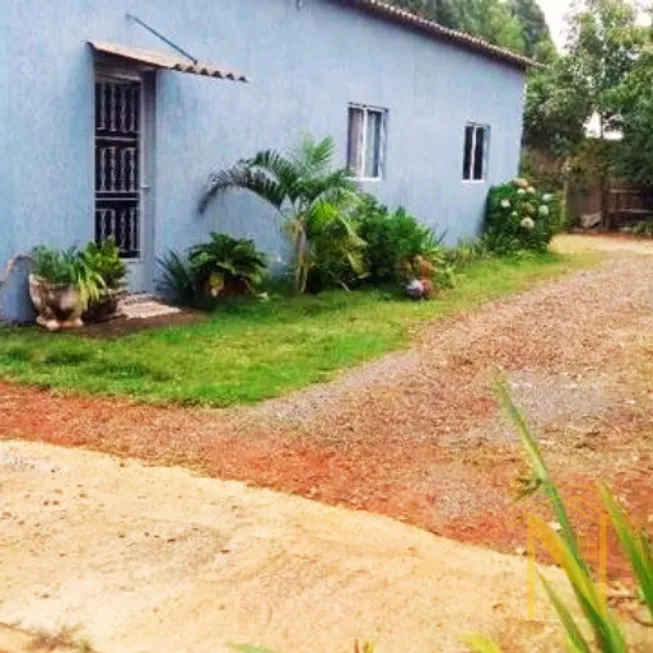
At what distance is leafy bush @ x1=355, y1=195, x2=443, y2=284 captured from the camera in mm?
12188

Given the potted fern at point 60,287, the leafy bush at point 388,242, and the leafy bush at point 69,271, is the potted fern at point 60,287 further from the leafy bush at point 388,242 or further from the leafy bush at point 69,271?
the leafy bush at point 388,242

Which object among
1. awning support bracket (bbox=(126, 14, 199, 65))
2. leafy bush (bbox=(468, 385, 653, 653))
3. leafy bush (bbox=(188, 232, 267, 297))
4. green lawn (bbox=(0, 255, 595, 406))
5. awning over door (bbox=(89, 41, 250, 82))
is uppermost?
awning support bracket (bbox=(126, 14, 199, 65))

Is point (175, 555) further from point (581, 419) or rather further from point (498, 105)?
point (498, 105)

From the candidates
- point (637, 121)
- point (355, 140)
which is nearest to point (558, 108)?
point (637, 121)

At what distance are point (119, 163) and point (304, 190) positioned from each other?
2161mm

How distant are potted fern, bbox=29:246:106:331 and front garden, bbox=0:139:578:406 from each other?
0.5 inches

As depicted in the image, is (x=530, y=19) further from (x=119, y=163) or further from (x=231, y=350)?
(x=231, y=350)

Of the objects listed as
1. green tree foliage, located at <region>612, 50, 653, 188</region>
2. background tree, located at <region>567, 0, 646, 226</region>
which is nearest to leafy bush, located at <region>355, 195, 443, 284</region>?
green tree foliage, located at <region>612, 50, 653, 188</region>

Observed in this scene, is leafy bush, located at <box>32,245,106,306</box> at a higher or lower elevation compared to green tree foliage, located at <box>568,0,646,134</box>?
lower

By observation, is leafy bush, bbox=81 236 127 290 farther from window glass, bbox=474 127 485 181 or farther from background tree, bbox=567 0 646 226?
background tree, bbox=567 0 646 226

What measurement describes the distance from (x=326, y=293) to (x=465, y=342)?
2824 millimetres

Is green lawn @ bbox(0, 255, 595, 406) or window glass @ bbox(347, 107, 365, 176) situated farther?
window glass @ bbox(347, 107, 365, 176)

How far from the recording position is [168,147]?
10383 millimetres

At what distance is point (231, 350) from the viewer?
8211 millimetres
